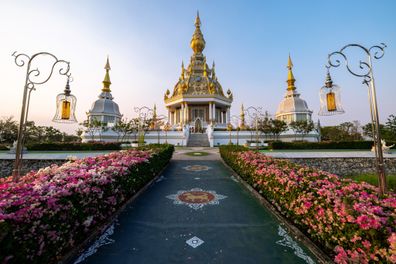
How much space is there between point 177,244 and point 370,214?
2.83 meters

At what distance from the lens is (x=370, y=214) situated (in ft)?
7.14

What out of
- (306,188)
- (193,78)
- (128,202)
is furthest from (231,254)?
(193,78)

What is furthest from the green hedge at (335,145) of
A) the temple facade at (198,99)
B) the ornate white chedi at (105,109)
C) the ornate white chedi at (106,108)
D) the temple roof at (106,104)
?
the temple roof at (106,104)

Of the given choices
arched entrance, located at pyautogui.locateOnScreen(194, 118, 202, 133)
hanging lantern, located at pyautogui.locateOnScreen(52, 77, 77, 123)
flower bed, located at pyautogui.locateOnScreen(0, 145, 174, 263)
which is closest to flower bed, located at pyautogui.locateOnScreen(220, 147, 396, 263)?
flower bed, located at pyautogui.locateOnScreen(0, 145, 174, 263)

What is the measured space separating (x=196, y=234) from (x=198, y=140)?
25.2 meters

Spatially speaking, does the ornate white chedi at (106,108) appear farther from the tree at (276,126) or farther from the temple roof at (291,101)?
the temple roof at (291,101)

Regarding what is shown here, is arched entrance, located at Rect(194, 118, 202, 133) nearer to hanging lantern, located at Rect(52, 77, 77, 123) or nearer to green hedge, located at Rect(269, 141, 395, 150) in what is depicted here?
green hedge, located at Rect(269, 141, 395, 150)

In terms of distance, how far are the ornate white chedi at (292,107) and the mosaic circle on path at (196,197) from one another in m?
38.6

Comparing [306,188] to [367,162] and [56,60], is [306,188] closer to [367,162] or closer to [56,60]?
[56,60]

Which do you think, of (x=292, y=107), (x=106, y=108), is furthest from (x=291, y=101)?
(x=106, y=108)

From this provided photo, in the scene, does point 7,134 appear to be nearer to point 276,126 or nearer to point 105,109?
point 105,109

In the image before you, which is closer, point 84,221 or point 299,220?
point 84,221

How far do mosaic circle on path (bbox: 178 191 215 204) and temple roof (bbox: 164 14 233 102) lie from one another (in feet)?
97.9

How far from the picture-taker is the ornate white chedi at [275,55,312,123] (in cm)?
3975
